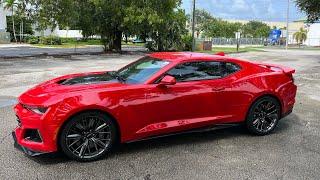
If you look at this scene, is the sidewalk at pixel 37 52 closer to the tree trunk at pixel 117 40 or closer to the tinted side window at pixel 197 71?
the tree trunk at pixel 117 40

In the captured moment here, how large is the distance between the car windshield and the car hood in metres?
0.21

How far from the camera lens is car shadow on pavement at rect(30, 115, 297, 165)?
5953 millimetres

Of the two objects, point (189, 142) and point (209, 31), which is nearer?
point (189, 142)

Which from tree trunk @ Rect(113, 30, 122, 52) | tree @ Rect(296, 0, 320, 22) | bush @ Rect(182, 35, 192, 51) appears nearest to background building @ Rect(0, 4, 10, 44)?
tree trunk @ Rect(113, 30, 122, 52)

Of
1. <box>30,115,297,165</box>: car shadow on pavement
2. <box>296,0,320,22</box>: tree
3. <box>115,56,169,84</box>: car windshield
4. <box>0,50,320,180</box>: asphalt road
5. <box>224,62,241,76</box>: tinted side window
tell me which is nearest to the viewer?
<box>0,50,320,180</box>: asphalt road

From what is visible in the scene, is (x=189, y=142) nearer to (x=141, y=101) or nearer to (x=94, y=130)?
(x=141, y=101)

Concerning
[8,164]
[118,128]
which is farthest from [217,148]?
[8,164]

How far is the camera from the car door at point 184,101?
6.21 meters

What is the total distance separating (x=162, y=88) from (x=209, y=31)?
8950cm

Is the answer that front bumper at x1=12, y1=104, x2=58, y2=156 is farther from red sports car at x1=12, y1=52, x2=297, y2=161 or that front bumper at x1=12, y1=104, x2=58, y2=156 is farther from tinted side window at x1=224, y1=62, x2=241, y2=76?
tinted side window at x1=224, y1=62, x2=241, y2=76

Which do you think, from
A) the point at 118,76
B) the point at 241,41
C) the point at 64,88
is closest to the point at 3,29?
the point at 241,41

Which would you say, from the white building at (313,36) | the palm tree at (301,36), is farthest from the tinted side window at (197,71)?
the palm tree at (301,36)

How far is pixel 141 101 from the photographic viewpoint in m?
6.08

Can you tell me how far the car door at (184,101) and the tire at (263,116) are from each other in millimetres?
747
